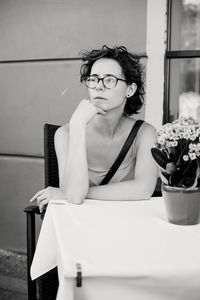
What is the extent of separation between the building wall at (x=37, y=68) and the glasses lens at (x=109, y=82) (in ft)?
3.81

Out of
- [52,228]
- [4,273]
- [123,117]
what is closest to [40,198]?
[52,228]

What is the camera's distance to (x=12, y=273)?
12.2 feet

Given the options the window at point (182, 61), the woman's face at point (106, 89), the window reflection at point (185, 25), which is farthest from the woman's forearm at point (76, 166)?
the window reflection at point (185, 25)

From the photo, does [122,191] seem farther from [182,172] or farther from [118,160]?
[182,172]

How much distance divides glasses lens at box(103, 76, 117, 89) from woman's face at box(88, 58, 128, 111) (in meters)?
0.02

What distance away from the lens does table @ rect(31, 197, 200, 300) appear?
3.74ft

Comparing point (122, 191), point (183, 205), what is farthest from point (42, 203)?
point (183, 205)

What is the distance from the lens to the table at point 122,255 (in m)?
1.14

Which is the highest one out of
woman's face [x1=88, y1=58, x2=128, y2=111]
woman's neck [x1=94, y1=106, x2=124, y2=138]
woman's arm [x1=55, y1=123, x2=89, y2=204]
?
woman's face [x1=88, y1=58, x2=128, y2=111]

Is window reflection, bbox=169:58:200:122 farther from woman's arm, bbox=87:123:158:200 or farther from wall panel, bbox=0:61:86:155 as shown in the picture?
woman's arm, bbox=87:123:158:200

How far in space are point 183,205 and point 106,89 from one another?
2.54 ft

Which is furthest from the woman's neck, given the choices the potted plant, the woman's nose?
the potted plant

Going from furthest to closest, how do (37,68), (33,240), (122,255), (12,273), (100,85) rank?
(12,273)
(37,68)
(33,240)
(100,85)
(122,255)

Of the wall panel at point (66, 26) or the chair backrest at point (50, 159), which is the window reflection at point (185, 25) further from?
the chair backrest at point (50, 159)
